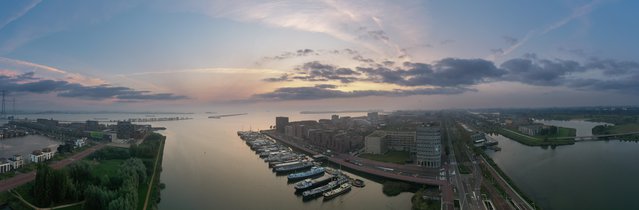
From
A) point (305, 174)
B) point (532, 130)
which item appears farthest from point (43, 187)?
point (532, 130)

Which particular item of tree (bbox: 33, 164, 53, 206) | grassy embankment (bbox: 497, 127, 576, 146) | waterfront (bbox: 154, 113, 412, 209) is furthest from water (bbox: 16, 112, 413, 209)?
grassy embankment (bbox: 497, 127, 576, 146)

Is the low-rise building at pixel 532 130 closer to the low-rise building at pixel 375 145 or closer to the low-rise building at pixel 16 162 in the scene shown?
the low-rise building at pixel 375 145

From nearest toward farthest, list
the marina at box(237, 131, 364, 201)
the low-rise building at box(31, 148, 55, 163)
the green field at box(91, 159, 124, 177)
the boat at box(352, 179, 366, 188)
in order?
the marina at box(237, 131, 364, 201) → the boat at box(352, 179, 366, 188) → the green field at box(91, 159, 124, 177) → the low-rise building at box(31, 148, 55, 163)

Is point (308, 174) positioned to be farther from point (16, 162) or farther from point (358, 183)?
point (16, 162)

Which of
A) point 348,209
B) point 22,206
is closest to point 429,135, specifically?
point 348,209

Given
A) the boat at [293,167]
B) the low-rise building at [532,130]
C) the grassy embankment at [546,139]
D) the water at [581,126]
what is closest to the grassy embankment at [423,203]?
the boat at [293,167]

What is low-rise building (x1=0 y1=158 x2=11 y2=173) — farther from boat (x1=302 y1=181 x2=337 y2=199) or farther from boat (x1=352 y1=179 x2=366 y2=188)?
boat (x1=352 y1=179 x2=366 y2=188)

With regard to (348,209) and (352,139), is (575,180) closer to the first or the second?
(348,209)

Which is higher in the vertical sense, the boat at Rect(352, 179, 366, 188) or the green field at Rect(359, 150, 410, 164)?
the green field at Rect(359, 150, 410, 164)
